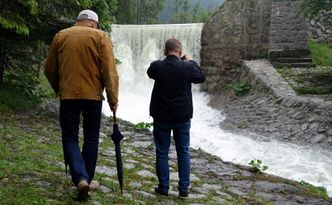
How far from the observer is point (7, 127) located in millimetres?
6988

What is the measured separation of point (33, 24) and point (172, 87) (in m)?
5.03

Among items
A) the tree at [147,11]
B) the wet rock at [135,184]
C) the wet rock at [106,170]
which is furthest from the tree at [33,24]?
the tree at [147,11]

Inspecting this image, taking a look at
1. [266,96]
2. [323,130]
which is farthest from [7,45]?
[266,96]

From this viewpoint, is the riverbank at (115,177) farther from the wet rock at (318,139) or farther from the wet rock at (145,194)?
the wet rock at (318,139)

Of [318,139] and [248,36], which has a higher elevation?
[248,36]

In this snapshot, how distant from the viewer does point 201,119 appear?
46.1ft

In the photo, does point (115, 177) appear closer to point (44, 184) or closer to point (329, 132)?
point (44, 184)

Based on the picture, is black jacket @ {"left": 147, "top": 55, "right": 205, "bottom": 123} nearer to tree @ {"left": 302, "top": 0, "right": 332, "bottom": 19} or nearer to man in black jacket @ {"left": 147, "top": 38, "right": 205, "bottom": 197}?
man in black jacket @ {"left": 147, "top": 38, "right": 205, "bottom": 197}

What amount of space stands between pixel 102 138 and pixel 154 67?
3558 mm

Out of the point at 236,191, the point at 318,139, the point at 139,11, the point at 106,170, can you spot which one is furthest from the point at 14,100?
the point at 139,11

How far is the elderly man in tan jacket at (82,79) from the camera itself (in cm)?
400

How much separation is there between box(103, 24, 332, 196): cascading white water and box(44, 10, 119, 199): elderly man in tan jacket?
411cm

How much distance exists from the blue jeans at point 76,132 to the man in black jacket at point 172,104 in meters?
0.69

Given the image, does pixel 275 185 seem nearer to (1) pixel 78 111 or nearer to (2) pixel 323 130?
(1) pixel 78 111
